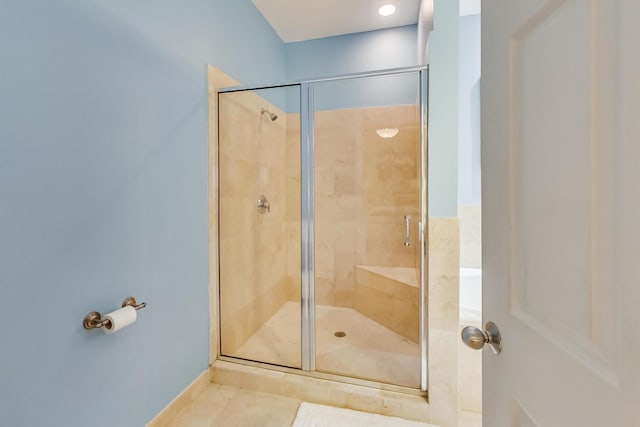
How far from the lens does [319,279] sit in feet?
7.29

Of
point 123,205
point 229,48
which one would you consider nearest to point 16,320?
point 123,205

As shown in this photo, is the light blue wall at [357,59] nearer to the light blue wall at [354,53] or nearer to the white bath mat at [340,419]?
the light blue wall at [354,53]

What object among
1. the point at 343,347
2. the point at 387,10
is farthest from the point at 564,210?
the point at 387,10

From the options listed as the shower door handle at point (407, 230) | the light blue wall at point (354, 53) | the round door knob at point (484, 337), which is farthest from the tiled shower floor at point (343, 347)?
the light blue wall at point (354, 53)

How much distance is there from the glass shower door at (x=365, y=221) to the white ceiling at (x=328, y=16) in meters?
0.70

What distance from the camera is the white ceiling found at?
2.42m

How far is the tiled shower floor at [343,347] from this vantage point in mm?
1815

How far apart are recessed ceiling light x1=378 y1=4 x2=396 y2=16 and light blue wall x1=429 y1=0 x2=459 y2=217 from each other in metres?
1.06

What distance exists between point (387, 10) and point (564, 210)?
2685 mm

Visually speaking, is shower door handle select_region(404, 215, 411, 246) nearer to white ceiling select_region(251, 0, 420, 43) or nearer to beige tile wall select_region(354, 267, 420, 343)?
beige tile wall select_region(354, 267, 420, 343)

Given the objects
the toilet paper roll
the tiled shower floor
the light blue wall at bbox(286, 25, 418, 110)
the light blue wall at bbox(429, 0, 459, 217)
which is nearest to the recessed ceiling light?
the light blue wall at bbox(286, 25, 418, 110)

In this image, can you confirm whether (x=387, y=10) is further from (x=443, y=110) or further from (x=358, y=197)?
(x=358, y=197)

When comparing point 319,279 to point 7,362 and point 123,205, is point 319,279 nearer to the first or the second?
point 123,205

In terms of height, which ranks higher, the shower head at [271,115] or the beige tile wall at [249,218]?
the shower head at [271,115]
